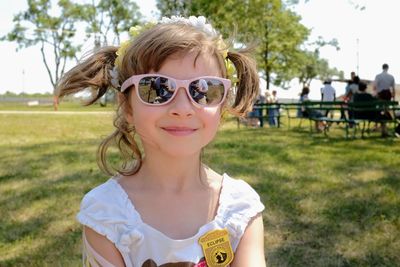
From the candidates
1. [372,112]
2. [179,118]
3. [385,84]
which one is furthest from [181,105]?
[385,84]

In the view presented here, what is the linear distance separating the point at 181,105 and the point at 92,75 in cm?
45

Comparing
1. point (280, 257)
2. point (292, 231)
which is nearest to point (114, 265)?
point (280, 257)

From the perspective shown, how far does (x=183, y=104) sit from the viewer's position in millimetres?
1586

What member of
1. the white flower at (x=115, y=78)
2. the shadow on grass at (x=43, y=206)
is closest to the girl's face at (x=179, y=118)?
the white flower at (x=115, y=78)

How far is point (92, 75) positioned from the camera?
6.09 ft

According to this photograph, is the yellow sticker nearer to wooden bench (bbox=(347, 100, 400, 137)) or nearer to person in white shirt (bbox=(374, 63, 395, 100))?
wooden bench (bbox=(347, 100, 400, 137))

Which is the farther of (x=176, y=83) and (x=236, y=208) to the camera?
(x=236, y=208)

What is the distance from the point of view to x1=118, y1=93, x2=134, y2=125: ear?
1761 millimetres

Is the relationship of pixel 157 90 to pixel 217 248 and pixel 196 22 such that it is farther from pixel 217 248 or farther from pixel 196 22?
pixel 217 248

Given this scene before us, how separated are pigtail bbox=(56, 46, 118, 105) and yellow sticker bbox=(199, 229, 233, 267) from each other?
2.19 feet

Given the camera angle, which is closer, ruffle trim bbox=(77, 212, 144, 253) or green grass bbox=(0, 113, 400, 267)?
ruffle trim bbox=(77, 212, 144, 253)

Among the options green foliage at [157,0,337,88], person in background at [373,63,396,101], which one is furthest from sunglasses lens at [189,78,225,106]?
green foliage at [157,0,337,88]

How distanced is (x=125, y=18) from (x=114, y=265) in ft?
136

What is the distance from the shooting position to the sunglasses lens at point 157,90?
1578 mm
